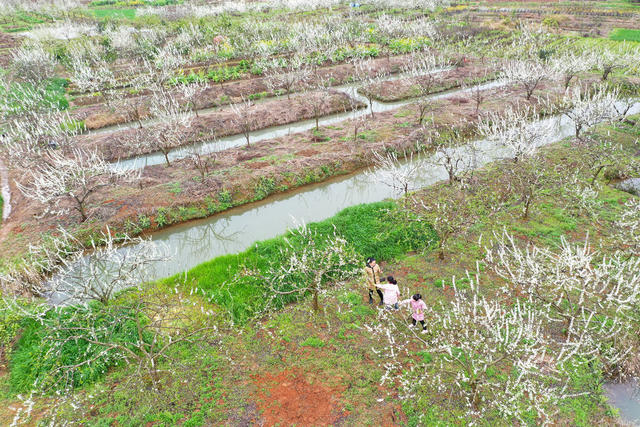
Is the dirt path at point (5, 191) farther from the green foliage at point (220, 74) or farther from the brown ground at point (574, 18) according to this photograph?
the brown ground at point (574, 18)

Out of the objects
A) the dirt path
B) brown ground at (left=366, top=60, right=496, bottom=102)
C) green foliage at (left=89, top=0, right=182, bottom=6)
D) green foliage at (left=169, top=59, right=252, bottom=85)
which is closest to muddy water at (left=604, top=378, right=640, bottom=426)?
brown ground at (left=366, top=60, right=496, bottom=102)

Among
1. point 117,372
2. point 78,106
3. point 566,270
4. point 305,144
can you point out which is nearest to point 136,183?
point 305,144

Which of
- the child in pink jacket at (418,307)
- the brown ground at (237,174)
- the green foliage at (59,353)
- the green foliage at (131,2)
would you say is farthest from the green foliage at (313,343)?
the green foliage at (131,2)

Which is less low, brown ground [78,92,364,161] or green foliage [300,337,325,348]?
brown ground [78,92,364,161]

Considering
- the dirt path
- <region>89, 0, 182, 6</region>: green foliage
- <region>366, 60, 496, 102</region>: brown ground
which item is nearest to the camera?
the dirt path

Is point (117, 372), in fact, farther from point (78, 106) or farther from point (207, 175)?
point (78, 106)

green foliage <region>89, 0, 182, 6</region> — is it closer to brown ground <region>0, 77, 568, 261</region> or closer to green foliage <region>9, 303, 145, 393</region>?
brown ground <region>0, 77, 568, 261</region>

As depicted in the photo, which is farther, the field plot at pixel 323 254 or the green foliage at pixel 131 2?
the green foliage at pixel 131 2
